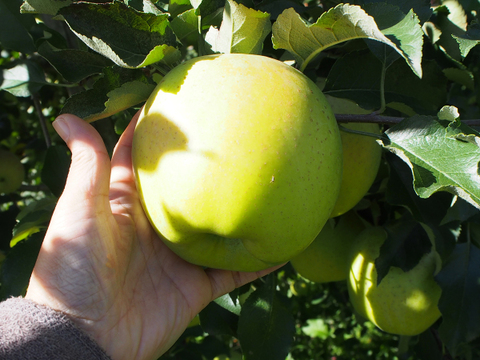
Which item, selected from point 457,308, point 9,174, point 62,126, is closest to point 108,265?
point 62,126

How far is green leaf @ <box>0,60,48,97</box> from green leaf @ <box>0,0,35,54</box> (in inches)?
3.1

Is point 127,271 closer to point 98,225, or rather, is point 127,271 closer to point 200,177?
point 98,225

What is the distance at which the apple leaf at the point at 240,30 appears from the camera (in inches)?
32.6

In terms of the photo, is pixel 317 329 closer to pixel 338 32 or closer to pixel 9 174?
pixel 9 174

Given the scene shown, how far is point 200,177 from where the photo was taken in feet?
2.33

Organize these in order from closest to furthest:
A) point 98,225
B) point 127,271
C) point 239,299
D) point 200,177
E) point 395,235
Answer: point 200,177
point 98,225
point 127,271
point 395,235
point 239,299

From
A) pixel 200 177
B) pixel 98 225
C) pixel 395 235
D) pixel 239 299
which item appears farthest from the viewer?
pixel 239 299

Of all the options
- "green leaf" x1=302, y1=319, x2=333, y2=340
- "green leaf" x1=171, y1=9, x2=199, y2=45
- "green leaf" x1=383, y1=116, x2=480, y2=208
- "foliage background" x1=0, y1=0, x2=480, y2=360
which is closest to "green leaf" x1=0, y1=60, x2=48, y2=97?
"foliage background" x1=0, y1=0, x2=480, y2=360

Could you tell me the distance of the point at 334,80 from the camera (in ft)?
3.43

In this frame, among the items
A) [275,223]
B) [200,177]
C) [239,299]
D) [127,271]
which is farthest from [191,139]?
[239,299]

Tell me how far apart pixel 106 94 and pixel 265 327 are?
2.66 feet

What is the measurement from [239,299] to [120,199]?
2.05ft

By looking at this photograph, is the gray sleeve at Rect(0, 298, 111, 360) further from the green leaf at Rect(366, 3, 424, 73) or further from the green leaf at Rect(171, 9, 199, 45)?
the green leaf at Rect(366, 3, 424, 73)

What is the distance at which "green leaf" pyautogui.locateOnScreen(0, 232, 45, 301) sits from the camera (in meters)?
1.08
